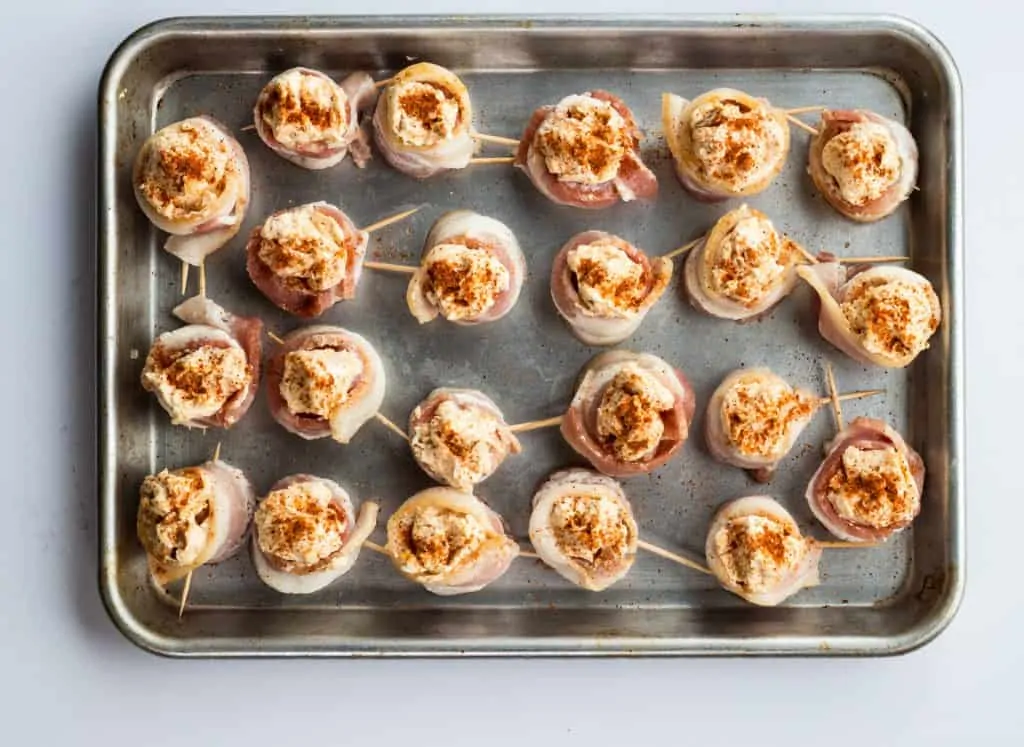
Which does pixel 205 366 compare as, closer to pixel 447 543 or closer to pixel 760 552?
pixel 447 543

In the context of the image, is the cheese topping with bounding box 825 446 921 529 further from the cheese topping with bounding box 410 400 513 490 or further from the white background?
the cheese topping with bounding box 410 400 513 490

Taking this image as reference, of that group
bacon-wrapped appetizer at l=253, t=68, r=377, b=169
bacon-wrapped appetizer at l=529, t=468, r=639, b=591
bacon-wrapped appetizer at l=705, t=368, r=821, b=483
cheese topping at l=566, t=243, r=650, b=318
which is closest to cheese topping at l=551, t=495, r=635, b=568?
bacon-wrapped appetizer at l=529, t=468, r=639, b=591

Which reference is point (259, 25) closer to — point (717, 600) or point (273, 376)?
point (273, 376)

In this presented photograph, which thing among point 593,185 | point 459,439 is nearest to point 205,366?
point 459,439

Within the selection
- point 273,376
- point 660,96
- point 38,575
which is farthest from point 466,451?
point 38,575

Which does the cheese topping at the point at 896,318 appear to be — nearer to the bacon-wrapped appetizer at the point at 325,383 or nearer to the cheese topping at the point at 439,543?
the cheese topping at the point at 439,543

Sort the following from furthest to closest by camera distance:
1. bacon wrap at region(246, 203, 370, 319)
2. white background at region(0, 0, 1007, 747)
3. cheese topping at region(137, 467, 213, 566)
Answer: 1. white background at region(0, 0, 1007, 747)
2. bacon wrap at region(246, 203, 370, 319)
3. cheese topping at region(137, 467, 213, 566)

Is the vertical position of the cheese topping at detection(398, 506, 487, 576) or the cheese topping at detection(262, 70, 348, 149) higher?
the cheese topping at detection(262, 70, 348, 149)
